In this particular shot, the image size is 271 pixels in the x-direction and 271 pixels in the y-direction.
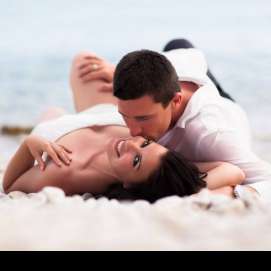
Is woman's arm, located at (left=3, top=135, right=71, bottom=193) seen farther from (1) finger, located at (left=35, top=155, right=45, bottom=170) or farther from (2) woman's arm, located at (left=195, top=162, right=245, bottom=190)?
(2) woman's arm, located at (left=195, top=162, right=245, bottom=190)

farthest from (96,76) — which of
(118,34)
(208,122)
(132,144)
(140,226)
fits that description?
(118,34)

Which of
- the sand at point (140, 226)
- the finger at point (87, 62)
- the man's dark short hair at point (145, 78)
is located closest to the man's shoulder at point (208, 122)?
the man's dark short hair at point (145, 78)

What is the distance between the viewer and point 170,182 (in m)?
1.29

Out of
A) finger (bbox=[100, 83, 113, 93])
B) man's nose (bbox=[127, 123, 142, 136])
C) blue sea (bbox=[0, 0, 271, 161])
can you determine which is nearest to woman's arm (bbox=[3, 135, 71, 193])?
man's nose (bbox=[127, 123, 142, 136])

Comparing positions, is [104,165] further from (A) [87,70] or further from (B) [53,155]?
(A) [87,70]

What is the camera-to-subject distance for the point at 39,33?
5.21 meters

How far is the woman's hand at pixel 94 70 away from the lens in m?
2.04

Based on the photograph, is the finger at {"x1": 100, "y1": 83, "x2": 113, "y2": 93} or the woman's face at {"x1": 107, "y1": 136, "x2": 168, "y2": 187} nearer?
the woman's face at {"x1": 107, "y1": 136, "x2": 168, "y2": 187}

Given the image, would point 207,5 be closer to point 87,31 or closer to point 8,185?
point 87,31

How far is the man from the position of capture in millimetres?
1352

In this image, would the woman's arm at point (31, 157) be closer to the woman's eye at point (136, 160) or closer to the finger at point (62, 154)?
the finger at point (62, 154)

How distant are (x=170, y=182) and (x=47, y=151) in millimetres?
354

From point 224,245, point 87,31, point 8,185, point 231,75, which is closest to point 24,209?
point 224,245
